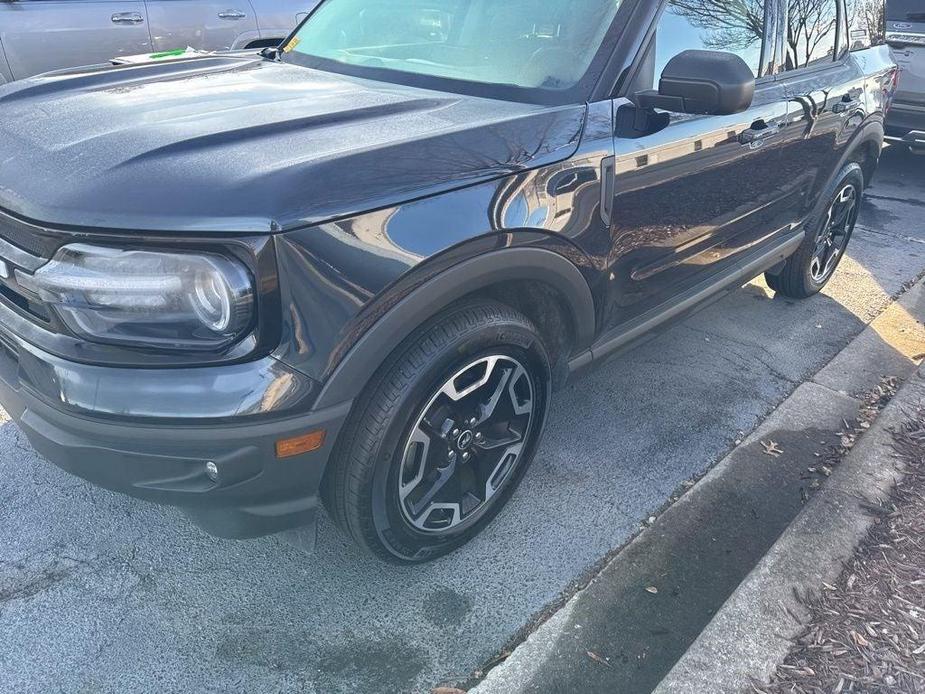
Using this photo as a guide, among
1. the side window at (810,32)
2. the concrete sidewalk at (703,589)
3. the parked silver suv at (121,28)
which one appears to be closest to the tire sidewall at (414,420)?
the concrete sidewalk at (703,589)

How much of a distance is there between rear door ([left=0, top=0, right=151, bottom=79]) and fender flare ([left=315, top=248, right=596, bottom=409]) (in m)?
5.28

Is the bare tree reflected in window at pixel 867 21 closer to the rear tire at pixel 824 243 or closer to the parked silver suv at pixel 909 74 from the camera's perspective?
the rear tire at pixel 824 243

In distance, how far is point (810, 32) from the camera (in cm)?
352

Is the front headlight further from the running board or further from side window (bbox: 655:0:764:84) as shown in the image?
side window (bbox: 655:0:764:84)

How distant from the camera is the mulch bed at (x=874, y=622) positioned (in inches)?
76.3

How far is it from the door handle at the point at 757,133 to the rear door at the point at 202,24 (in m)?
4.77

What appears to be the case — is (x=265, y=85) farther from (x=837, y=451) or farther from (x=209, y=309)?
(x=837, y=451)

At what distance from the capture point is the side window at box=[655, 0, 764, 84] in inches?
103

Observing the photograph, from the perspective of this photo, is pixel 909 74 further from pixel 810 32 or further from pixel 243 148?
pixel 243 148

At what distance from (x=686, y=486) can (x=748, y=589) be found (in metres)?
0.70

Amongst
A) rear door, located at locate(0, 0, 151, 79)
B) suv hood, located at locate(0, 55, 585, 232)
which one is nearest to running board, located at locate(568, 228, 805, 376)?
suv hood, located at locate(0, 55, 585, 232)

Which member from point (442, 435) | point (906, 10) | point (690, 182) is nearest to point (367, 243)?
point (442, 435)

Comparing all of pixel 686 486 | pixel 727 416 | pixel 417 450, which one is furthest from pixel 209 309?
pixel 727 416

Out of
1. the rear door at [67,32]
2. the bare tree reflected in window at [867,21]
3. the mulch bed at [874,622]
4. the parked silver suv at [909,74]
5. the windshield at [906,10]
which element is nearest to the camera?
the mulch bed at [874,622]
